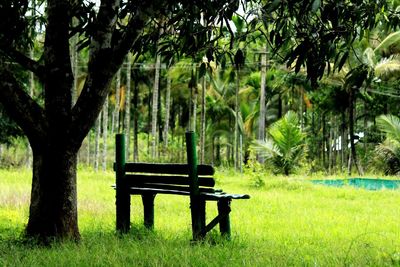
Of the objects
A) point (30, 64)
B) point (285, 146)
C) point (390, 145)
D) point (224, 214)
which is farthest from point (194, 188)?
point (390, 145)

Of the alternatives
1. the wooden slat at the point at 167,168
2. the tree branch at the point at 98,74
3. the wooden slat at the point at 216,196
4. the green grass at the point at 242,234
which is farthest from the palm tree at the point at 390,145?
the tree branch at the point at 98,74

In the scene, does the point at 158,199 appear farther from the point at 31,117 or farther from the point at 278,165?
the point at 278,165

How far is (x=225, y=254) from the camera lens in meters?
6.48

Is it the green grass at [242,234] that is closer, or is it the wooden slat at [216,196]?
the green grass at [242,234]

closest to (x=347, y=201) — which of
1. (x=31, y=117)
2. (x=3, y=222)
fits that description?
(x=3, y=222)

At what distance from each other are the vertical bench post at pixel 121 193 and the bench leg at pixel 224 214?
4.68ft

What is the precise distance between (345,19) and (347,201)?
1095 cm

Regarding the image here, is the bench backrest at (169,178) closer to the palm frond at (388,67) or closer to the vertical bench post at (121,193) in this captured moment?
the vertical bench post at (121,193)

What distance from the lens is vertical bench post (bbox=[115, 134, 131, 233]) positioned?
8.49 m

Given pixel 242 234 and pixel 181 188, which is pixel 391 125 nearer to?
pixel 242 234

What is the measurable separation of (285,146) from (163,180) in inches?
757

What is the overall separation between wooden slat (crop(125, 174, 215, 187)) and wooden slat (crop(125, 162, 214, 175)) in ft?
0.30

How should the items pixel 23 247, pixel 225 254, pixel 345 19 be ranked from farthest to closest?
pixel 23 247, pixel 225 254, pixel 345 19

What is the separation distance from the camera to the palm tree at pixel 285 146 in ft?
87.1
